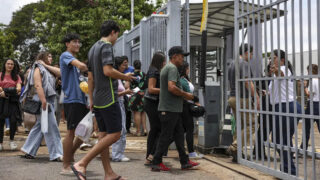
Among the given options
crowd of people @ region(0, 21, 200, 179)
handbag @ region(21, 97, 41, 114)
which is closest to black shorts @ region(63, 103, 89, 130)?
crowd of people @ region(0, 21, 200, 179)

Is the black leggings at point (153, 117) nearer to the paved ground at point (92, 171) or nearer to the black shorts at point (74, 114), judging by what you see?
the paved ground at point (92, 171)

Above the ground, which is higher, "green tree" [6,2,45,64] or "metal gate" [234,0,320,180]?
"green tree" [6,2,45,64]

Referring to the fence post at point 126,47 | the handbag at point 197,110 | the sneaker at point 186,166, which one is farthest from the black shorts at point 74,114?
the fence post at point 126,47

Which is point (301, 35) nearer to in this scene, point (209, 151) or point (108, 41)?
point (108, 41)

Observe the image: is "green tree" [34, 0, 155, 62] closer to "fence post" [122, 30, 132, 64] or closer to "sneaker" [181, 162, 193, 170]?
"fence post" [122, 30, 132, 64]

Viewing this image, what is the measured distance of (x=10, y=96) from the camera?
7.88 meters

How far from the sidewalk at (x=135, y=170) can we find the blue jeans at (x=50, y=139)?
0.18 meters

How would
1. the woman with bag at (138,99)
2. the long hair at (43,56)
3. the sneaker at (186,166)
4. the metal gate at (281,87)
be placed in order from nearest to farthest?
the metal gate at (281,87)
the sneaker at (186,166)
the long hair at (43,56)
the woman with bag at (138,99)

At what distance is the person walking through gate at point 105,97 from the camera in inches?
184

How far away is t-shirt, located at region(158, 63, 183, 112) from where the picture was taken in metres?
5.59

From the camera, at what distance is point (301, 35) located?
4.60 meters

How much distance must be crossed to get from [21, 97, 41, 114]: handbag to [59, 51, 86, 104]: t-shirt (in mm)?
1031

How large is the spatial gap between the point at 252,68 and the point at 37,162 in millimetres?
3557

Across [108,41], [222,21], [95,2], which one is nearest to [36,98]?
[108,41]
